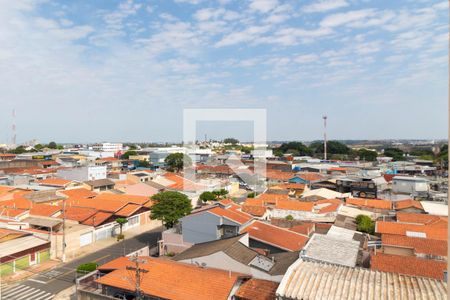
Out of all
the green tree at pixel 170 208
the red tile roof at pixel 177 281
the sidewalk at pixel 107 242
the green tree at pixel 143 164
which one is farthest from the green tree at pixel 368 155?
the red tile roof at pixel 177 281

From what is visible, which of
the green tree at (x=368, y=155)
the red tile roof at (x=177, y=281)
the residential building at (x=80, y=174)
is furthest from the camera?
the green tree at (x=368, y=155)

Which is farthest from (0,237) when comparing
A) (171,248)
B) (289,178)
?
(289,178)

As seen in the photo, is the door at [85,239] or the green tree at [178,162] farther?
the green tree at [178,162]

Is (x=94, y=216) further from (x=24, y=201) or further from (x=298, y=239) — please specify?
(x=298, y=239)

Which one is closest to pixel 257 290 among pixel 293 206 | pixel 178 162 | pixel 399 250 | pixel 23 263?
pixel 399 250

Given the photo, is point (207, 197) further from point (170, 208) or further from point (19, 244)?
point (19, 244)

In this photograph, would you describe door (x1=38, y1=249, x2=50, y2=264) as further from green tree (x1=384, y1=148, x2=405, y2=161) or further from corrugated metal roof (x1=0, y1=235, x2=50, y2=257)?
green tree (x1=384, y1=148, x2=405, y2=161)

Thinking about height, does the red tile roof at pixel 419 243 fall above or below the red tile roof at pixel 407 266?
below

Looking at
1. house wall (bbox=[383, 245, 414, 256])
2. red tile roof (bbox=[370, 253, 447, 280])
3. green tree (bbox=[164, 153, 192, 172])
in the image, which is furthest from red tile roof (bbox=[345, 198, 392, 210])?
green tree (bbox=[164, 153, 192, 172])

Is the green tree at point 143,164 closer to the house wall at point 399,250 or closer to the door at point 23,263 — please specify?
the door at point 23,263

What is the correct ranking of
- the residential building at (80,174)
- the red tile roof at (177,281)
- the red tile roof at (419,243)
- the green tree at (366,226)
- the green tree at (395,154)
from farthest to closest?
the green tree at (395,154), the residential building at (80,174), the green tree at (366,226), the red tile roof at (419,243), the red tile roof at (177,281)
